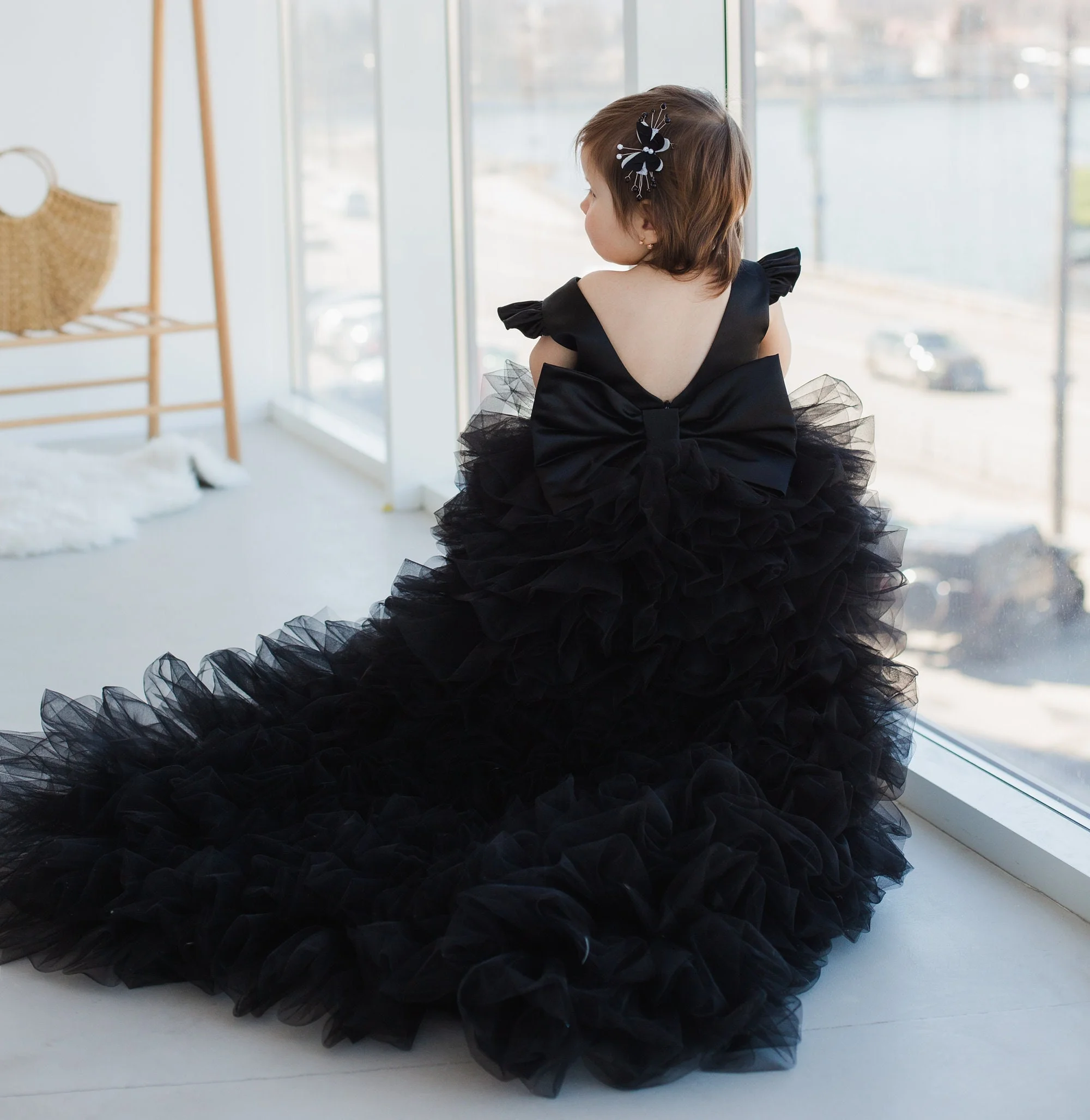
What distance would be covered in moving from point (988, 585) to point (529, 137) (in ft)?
5.85

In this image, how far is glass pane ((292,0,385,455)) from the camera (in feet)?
13.2

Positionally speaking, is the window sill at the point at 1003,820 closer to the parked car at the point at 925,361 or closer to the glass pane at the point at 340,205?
the parked car at the point at 925,361

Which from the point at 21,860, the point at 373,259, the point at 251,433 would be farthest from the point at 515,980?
the point at 251,433

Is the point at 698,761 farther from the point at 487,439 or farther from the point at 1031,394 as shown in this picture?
the point at 1031,394

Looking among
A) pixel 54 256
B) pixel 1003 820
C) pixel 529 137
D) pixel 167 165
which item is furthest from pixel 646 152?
pixel 167 165

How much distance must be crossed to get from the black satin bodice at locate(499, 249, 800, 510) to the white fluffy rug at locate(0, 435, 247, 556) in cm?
194

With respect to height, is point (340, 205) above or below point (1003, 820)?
above

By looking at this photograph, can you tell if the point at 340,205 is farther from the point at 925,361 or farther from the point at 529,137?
the point at 925,361

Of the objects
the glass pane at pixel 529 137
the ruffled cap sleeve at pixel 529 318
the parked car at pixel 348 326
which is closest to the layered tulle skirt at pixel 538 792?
the ruffled cap sleeve at pixel 529 318

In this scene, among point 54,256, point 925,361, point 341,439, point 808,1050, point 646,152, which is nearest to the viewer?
point 808,1050

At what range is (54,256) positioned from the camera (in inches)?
143

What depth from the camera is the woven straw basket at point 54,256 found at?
357cm

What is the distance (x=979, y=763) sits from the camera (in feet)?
5.90

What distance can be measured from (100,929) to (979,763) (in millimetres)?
1123
